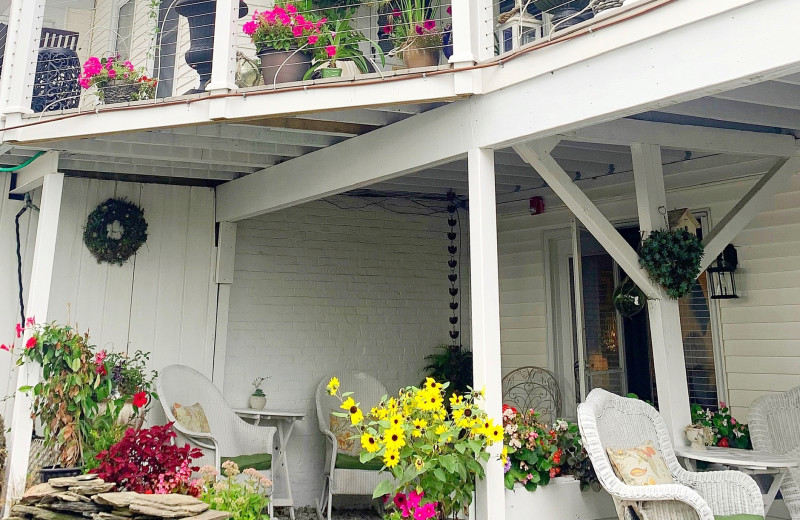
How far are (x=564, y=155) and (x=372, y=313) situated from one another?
2.29 meters

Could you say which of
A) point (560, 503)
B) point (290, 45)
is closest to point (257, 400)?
point (560, 503)

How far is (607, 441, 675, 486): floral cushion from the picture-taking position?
326 centimetres

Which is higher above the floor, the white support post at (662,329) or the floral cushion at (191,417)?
the white support post at (662,329)

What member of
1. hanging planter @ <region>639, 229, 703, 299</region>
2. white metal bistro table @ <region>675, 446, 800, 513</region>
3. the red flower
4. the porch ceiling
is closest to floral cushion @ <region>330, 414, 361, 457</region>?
the red flower

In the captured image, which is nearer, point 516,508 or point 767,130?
point 516,508

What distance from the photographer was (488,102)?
338 cm

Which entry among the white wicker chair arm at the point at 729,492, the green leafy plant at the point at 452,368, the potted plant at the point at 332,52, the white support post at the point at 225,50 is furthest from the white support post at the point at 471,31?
the green leafy plant at the point at 452,368

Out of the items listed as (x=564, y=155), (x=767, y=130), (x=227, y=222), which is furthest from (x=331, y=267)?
(x=767, y=130)

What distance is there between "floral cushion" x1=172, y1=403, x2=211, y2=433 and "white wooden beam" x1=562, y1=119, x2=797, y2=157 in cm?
312

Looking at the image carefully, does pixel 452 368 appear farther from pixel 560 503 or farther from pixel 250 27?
pixel 250 27

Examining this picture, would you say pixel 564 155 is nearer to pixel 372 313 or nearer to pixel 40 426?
pixel 372 313

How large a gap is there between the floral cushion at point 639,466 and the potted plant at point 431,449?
643mm

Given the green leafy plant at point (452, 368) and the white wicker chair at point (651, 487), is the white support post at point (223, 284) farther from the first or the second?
the white wicker chair at point (651, 487)

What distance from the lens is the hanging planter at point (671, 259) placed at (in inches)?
147
